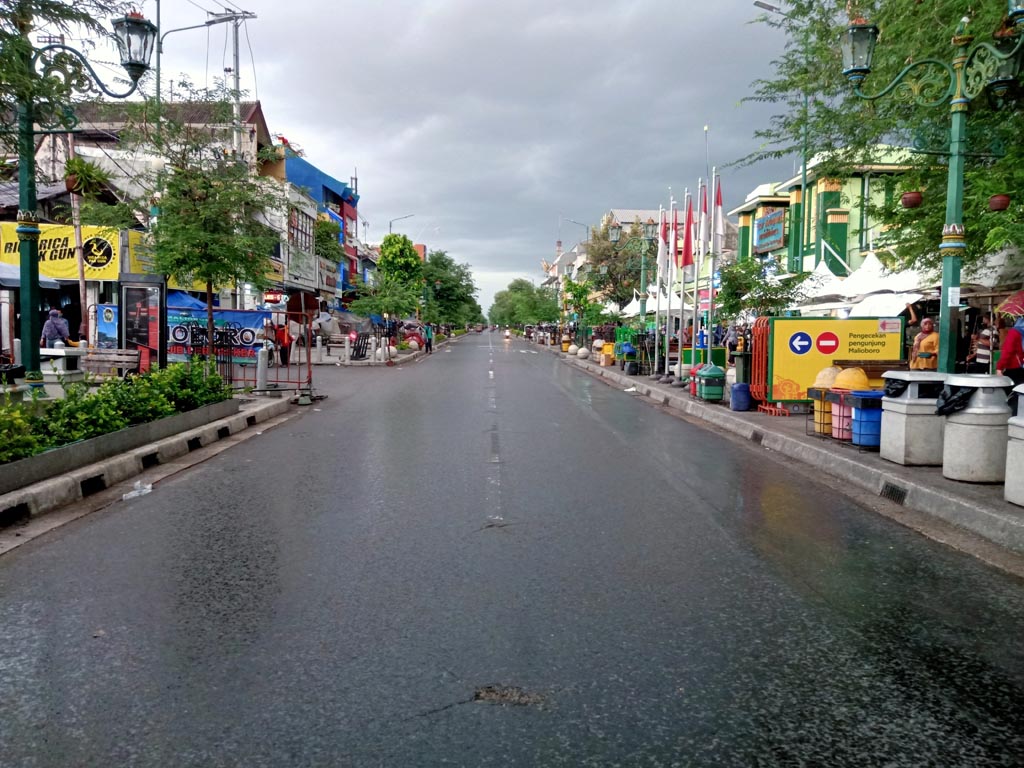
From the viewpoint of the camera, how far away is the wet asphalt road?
10.7 feet

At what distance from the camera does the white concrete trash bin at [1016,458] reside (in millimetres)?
6973

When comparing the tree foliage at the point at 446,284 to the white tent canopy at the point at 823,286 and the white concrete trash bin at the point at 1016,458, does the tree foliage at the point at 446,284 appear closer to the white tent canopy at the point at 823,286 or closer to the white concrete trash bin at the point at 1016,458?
the white tent canopy at the point at 823,286

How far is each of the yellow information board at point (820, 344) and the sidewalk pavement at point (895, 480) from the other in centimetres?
87

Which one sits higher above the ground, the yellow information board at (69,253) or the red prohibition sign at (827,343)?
the yellow information board at (69,253)

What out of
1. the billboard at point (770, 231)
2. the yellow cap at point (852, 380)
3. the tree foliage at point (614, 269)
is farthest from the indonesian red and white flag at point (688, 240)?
the tree foliage at point (614, 269)

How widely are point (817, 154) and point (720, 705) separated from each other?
14288 mm

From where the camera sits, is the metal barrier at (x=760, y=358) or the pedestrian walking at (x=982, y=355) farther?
the pedestrian walking at (x=982, y=355)

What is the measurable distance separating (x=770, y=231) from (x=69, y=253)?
30096mm

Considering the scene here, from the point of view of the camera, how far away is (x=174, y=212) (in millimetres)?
14867

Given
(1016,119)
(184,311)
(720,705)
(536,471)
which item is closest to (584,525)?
(536,471)

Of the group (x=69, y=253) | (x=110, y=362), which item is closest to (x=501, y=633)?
(x=110, y=362)

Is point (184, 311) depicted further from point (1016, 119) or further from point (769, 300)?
point (1016, 119)

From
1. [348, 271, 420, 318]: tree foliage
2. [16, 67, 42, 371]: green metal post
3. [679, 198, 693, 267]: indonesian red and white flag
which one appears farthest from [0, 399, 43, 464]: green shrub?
[348, 271, 420, 318]: tree foliage

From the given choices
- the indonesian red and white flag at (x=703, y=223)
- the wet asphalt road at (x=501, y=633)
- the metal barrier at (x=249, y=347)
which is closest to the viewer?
the wet asphalt road at (x=501, y=633)
